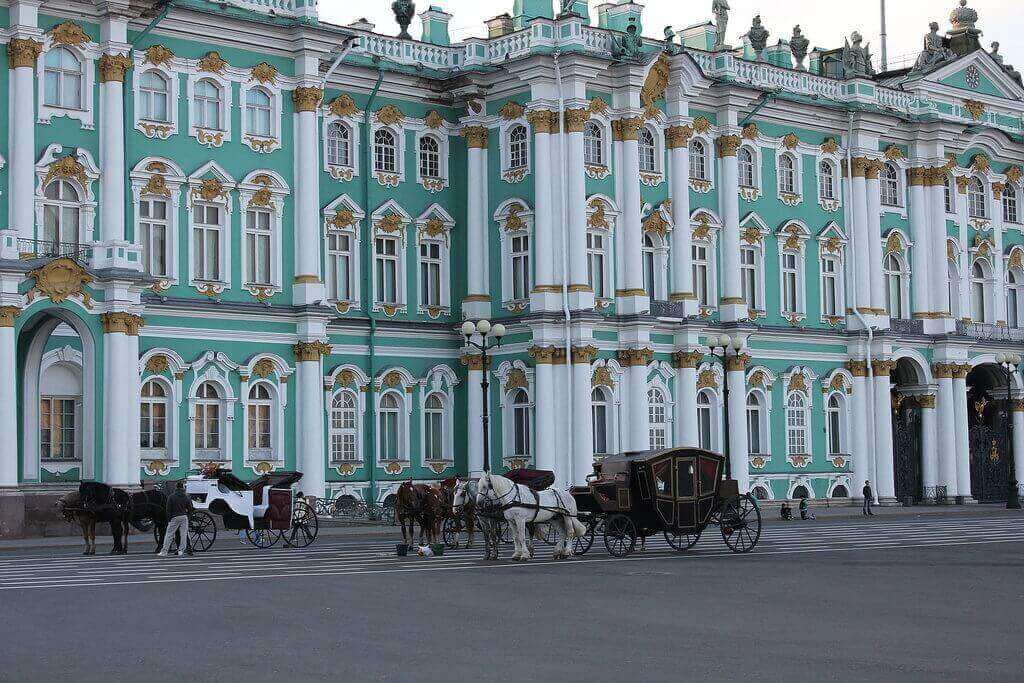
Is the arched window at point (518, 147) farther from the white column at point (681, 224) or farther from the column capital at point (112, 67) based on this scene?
the column capital at point (112, 67)

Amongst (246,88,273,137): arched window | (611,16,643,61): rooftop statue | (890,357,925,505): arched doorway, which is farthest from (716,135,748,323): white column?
(246,88,273,137): arched window

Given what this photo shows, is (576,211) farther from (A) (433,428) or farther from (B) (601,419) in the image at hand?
(A) (433,428)

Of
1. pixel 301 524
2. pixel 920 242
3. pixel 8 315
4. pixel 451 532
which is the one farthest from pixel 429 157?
pixel 451 532

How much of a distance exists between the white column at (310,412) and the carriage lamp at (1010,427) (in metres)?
25.6

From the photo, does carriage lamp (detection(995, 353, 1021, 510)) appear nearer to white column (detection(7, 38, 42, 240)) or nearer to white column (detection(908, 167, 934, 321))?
white column (detection(908, 167, 934, 321))

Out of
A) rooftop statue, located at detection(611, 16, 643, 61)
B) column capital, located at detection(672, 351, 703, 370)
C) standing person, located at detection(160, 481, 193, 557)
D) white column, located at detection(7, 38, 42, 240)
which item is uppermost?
rooftop statue, located at detection(611, 16, 643, 61)

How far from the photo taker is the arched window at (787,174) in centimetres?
6144

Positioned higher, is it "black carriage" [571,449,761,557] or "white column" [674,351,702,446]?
"white column" [674,351,702,446]

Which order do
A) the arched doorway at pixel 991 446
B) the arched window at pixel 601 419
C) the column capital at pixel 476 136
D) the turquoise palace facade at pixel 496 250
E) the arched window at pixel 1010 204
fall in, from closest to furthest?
the turquoise palace facade at pixel 496 250, the arched window at pixel 601 419, the column capital at pixel 476 136, the arched doorway at pixel 991 446, the arched window at pixel 1010 204

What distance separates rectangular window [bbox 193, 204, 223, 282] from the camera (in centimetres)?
4834

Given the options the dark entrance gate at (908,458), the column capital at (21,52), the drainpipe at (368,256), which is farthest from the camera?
the dark entrance gate at (908,458)

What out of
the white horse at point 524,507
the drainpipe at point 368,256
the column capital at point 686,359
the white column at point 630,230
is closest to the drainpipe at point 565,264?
the white column at point 630,230

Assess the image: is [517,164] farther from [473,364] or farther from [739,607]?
[739,607]

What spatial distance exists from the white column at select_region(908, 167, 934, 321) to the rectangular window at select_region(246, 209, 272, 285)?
26990 millimetres
